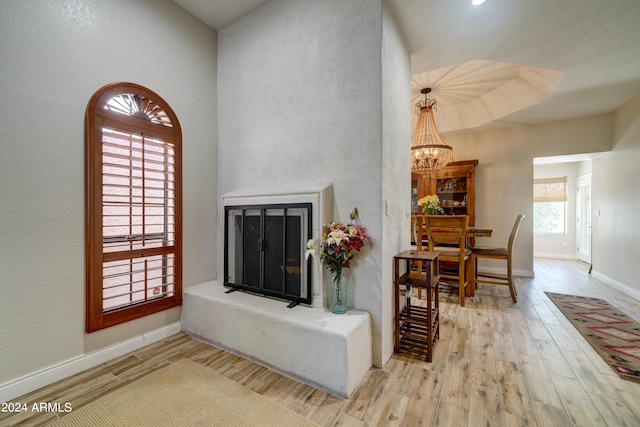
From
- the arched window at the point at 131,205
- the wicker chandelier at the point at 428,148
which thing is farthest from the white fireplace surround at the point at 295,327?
the wicker chandelier at the point at 428,148

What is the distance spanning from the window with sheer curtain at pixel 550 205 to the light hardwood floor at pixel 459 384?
5488 mm

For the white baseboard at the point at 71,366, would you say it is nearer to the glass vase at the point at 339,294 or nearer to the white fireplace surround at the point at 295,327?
the white fireplace surround at the point at 295,327

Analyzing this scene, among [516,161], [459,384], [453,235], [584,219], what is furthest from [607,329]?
[584,219]

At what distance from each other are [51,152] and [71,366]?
1562 millimetres

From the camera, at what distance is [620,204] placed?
3.99 m

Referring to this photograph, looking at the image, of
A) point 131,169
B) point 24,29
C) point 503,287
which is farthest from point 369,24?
point 503,287

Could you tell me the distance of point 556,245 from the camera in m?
6.64

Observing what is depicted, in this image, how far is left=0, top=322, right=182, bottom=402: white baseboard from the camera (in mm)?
1666

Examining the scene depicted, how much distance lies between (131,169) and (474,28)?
3384 mm

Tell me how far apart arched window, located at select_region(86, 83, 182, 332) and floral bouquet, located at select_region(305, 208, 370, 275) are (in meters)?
1.45

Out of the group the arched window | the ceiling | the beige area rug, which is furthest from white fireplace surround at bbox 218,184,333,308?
the ceiling

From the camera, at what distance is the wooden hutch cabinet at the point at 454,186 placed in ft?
16.2

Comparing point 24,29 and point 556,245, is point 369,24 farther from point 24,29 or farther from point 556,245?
point 556,245

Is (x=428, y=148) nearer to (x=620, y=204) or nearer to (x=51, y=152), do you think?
(x=620, y=204)
